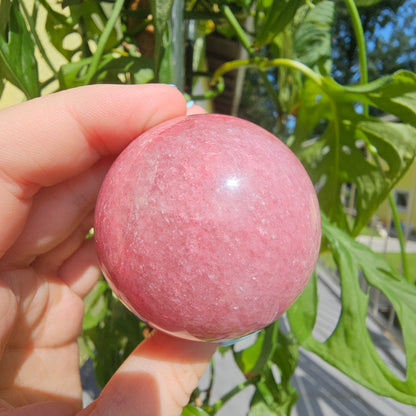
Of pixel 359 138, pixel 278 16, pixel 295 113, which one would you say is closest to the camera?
pixel 278 16

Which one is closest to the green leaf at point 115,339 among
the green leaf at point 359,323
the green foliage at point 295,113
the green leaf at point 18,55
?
the green foliage at point 295,113

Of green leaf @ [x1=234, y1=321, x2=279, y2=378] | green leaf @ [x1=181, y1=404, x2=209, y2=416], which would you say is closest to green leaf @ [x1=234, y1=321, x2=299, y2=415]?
green leaf @ [x1=234, y1=321, x2=279, y2=378]

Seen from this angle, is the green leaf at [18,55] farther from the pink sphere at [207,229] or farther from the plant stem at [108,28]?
the pink sphere at [207,229]

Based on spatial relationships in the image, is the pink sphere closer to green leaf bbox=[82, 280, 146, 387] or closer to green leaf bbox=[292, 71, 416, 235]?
green leaf bbox=[292, 71, 416, 235]

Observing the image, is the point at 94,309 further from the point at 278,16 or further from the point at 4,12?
the point at 278,16

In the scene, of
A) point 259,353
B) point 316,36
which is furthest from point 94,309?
point 316,36

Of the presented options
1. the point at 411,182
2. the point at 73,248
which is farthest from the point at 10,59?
the point at 411,182

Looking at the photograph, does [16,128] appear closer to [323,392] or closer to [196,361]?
[196,361]
